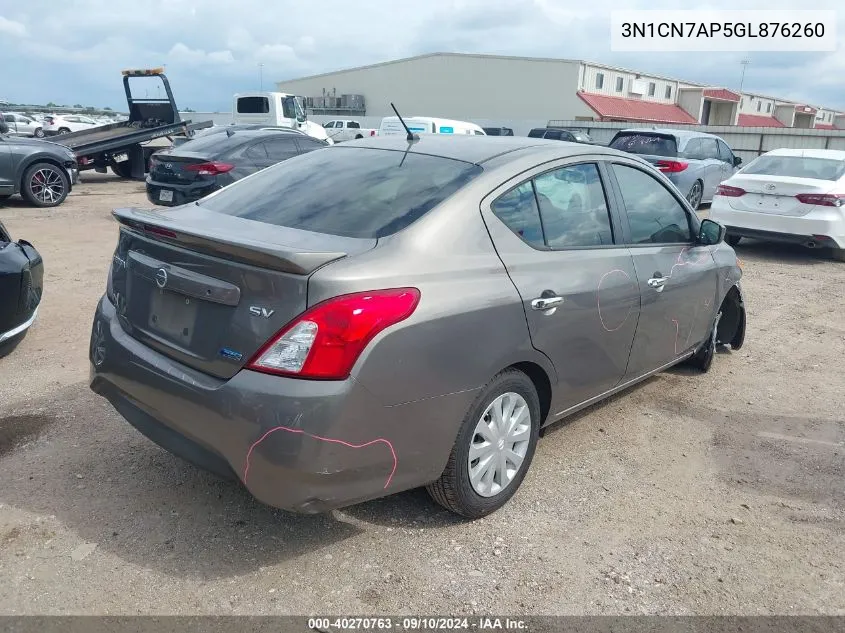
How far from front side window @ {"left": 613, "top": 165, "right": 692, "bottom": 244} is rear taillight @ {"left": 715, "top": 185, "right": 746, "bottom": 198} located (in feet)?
19.4

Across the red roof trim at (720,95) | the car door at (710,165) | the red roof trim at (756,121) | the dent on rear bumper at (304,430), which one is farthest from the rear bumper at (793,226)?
the red roof trim at (756,121)

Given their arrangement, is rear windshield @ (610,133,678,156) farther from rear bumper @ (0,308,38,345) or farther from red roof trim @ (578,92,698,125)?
red roof trim @ (578,92,698,125)

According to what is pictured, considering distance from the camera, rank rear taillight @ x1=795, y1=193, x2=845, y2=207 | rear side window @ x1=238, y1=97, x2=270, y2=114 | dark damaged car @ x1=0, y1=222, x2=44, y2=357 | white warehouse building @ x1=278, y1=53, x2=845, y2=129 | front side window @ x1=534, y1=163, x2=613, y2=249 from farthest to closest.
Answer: white warehouse building @ x1=278, y1=53, x2=845, y2=129
rear side window @ x1=238, y1=97, x2=270, y2=114
rear taillight @ x1=795, y1=193, x2=845, y2=207
dark damaged car @ x1=0, y1=222, x2=44, y2=357
front side window @ x1=534, y1=163, x2=613, y2=249

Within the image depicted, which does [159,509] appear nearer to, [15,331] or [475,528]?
[475,528]

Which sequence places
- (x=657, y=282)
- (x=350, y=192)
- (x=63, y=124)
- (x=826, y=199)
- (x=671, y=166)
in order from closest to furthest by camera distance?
(x=350, y=192) → (x=657, y=282) → (x=826, y=199) → (x=671, y=166) → (x=63, y=124)

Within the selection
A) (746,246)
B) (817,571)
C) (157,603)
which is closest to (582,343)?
(817,571)

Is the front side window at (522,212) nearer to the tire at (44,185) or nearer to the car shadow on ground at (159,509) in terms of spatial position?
the car shadow on ground at (159,509)

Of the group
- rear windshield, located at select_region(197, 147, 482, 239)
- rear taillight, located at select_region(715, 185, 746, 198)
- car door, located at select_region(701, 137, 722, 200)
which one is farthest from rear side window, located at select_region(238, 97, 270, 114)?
rear windshield, located at select_region(197, 147, 482, 239)

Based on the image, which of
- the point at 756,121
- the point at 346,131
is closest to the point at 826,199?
the point at 346,131

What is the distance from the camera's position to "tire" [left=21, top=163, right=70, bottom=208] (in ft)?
38.8

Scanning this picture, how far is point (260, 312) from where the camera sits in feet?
8.11

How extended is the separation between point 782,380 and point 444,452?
3464 mm

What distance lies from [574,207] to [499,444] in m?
1.29

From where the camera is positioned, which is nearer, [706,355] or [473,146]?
[473,146]
